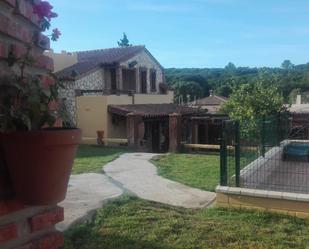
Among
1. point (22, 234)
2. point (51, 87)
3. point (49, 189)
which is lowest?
point (22, 234)

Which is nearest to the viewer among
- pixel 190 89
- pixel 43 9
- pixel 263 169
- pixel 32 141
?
pixel 32 141

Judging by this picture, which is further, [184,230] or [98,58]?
[98,58]

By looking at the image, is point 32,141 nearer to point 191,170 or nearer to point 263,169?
point 263,169

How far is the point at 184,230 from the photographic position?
5.73 m

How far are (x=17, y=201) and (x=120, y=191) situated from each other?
6.04m

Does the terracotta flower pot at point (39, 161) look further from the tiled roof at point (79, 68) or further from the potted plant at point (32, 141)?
the tiled roof at point (79, 68)

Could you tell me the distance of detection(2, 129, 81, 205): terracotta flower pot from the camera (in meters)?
1.99

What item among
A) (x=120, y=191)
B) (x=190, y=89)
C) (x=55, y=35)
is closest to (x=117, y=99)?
(x=120, y=191)

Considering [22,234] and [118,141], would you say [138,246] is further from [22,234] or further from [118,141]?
[118,141]

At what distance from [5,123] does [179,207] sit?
5.51 m

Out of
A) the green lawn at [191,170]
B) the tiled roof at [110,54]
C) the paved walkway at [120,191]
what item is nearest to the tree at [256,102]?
the green lawn at [191,170]

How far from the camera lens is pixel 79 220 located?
5.86 meters

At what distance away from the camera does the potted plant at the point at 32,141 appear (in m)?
1.98

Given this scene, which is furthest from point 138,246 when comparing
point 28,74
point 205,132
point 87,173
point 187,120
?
point 205,132
